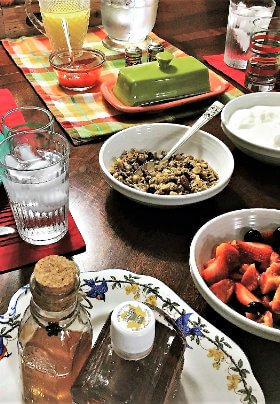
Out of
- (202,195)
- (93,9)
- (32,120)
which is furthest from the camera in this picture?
(93,9)

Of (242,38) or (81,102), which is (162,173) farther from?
(242,38)

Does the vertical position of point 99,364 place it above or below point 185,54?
above

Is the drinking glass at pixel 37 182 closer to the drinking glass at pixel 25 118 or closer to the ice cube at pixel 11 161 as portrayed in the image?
the ice cube at pixel 11 161

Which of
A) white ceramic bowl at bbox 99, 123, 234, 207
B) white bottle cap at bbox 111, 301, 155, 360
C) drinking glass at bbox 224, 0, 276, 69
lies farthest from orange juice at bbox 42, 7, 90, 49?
white bottle cap at bbox 111, 301, 155, 360

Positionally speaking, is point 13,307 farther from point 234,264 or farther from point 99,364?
point 234,264

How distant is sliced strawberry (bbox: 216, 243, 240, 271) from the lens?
759 millimetres

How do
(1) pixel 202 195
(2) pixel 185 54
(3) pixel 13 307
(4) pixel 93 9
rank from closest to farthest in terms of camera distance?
(3) pixel 13 307
(1) pixel 202 195
(2) pixel 185 54
(4) pixel 93 9

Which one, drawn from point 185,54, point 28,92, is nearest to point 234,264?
point 28,92

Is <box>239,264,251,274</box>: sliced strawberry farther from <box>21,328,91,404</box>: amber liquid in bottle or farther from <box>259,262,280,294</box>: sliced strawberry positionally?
<box>21,328,91,404</box>: amber liquid in bottle

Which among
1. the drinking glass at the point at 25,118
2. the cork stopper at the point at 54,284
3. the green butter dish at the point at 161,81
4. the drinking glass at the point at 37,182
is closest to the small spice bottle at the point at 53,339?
the cork stopper at the point at 54,284

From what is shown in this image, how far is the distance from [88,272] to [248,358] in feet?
0.84

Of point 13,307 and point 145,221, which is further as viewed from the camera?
point 145,221

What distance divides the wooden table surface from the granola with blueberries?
4 cm

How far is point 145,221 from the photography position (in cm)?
91
